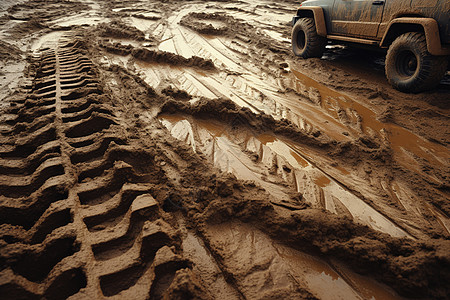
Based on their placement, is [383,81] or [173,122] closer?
[173,122]

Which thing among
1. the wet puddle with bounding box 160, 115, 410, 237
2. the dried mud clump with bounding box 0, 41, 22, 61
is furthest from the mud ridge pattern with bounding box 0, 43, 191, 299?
the dried mud clump with bounding box 0, 41, 22, 61

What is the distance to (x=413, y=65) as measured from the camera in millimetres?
4070

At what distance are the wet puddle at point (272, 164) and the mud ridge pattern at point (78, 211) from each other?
685 mm

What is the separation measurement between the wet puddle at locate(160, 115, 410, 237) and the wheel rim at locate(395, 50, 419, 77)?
2.58 meters

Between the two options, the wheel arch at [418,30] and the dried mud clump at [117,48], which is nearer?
the wheel arch at [418,30]

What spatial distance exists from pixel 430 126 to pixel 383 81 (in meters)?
1.56

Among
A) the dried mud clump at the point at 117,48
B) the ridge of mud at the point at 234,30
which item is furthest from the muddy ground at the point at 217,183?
the ridge of mud at the point at 234,30

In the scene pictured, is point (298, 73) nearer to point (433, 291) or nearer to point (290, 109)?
point (290, 109)

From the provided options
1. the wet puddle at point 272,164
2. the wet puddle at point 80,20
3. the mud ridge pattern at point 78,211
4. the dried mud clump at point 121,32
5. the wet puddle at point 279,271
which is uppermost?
the wet puddle at point 80,20

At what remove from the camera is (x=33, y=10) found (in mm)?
9891

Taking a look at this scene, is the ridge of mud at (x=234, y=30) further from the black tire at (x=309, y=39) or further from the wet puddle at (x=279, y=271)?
the wet puddle at (x=279, y=271)

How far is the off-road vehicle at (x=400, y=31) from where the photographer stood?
3.58m

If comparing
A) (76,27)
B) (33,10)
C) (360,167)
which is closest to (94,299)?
(360,167)

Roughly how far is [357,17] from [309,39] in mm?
1107
